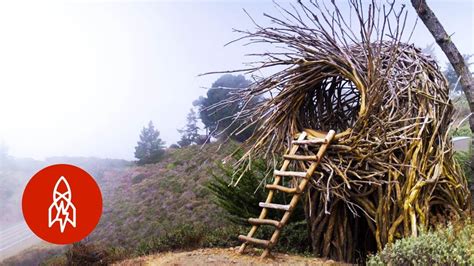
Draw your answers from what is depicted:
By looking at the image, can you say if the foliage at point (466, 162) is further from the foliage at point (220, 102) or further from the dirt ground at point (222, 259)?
the dirt ground at point (222, 259)

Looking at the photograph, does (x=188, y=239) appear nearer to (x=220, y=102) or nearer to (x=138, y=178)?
(x=138, y=178)

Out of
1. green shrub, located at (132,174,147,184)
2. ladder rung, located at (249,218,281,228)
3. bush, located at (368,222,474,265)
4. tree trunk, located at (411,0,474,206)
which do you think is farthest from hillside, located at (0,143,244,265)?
tree trunk, located at (411,0,474,206)

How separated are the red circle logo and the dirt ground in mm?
304

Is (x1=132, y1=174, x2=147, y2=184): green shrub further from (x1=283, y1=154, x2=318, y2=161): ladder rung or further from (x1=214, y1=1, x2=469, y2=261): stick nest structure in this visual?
(x1=283, y1=154, x2=318, y2=161): ladder rung

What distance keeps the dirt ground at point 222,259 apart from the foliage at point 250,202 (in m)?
0.59

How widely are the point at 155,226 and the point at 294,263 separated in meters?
0.99

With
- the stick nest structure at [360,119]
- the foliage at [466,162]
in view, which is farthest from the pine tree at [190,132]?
the foliage at [466,162]

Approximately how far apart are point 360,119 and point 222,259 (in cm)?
96

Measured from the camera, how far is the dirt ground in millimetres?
2051

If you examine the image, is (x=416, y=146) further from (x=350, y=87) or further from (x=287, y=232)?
(x=287, y=232)

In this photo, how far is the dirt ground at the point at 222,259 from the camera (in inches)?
80.7

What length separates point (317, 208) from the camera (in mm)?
2570

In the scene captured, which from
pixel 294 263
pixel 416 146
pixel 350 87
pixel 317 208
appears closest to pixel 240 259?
pixel 294 263

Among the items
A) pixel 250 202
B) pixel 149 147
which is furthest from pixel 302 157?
pixel 250 202
